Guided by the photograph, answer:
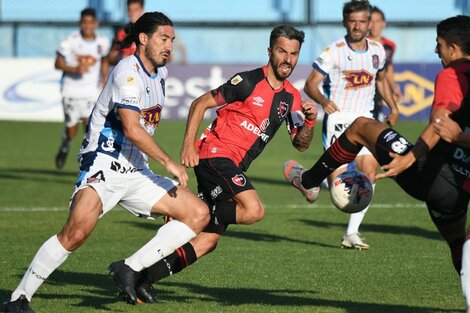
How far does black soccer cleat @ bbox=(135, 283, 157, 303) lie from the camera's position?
805 centimetres

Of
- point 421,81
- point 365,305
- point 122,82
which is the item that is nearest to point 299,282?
point 365,305

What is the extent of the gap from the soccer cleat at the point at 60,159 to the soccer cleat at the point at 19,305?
11.1 m

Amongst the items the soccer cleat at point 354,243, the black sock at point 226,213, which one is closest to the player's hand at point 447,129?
the black sock at point 226,213

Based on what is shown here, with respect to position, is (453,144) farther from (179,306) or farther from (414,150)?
(179,306)

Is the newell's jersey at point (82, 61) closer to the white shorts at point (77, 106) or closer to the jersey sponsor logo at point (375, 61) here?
the white shorts at point (77, 106)

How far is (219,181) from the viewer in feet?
27.9

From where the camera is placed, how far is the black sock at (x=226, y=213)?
8.30 meters

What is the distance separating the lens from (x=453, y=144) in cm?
709

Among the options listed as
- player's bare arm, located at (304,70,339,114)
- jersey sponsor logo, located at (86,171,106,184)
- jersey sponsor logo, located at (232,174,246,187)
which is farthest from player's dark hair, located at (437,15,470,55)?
player's bare arm, located at (304,70,339,114)

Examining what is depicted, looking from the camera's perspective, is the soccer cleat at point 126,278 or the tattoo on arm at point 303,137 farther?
the tattoo on arm at point 303,137

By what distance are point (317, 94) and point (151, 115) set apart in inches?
161

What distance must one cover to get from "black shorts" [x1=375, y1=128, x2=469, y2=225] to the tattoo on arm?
1472mm

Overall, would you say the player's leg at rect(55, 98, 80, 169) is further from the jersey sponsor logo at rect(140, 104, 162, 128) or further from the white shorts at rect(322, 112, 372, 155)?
Answer: the jersey sponsor logo at rect(140, 104, 162, 128)

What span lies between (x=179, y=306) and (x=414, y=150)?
221 centimetres
